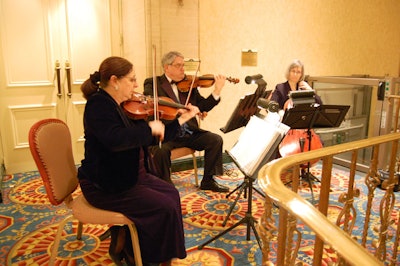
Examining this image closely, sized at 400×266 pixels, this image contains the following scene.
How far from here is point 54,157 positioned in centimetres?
205

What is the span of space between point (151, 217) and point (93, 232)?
984 mm

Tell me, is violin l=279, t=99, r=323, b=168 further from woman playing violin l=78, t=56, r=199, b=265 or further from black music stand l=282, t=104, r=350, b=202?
woman playing violin l=78, t=56, r=199, b=265

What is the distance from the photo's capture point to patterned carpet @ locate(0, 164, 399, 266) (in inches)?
94.0

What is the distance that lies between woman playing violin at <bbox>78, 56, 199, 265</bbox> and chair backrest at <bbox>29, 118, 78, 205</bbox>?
5.2 inches

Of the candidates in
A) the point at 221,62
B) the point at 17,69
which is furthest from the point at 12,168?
the point at 221,62

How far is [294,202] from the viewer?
1006 millimetres

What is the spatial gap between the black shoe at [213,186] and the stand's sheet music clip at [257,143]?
1.05 m

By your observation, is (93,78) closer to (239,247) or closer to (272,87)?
(239,247)

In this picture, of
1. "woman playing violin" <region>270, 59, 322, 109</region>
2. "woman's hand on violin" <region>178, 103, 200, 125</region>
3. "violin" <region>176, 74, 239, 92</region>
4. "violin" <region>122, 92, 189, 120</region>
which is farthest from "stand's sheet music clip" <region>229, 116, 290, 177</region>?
"woman playing violin" <region>270, 59, 322, 109</region>

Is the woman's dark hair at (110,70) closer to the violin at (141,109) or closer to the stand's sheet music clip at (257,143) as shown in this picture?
the violin at (141,109)

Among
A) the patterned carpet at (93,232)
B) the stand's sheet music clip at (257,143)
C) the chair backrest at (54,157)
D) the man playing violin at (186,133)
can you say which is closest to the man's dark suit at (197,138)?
the man playing violin at (186,133)

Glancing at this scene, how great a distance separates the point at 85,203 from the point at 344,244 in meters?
1.64

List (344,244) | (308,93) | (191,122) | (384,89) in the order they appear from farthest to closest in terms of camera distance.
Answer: (384,89) → (191,122) → (308,93) → (344,244)

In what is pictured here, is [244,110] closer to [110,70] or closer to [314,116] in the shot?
[314,116]
